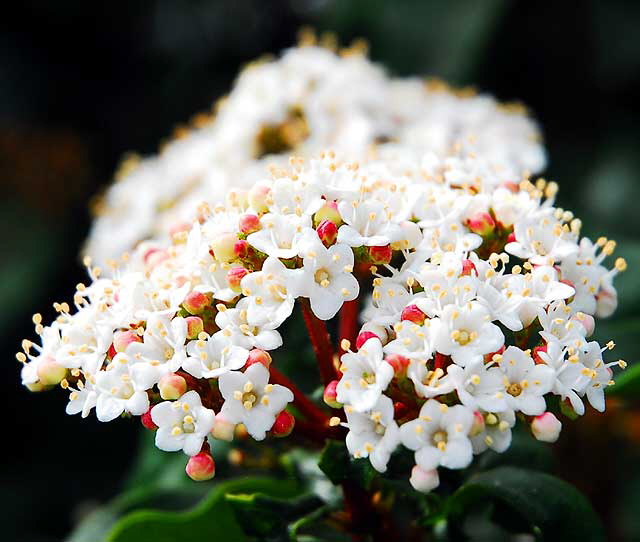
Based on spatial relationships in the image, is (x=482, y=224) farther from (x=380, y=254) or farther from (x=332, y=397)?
(x=332, y=397)

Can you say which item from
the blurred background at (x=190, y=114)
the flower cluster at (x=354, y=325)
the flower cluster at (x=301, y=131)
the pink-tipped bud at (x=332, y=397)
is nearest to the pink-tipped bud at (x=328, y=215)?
the flower cluster at (x=354, y=325)

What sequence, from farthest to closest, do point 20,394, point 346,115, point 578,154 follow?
point 20,394, point 578,154, point 346,115

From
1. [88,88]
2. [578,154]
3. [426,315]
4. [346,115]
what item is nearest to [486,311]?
[426,315]

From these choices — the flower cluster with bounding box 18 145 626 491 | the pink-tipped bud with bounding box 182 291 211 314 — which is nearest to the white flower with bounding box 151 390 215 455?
the flower cluster with bounding box 18 145 626 491

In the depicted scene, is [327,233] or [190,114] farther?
[190,114]

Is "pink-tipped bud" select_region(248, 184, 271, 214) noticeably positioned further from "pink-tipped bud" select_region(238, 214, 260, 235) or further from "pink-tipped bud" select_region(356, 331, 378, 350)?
"pink-tipped bud" select_region(356, 331, 378, 350)

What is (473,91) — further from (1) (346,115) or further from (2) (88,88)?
(2) (88,88)

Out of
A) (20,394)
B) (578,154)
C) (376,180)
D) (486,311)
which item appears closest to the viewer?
(486,311)

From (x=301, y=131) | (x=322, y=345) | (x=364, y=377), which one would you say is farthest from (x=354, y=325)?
(x=301, y=131)
